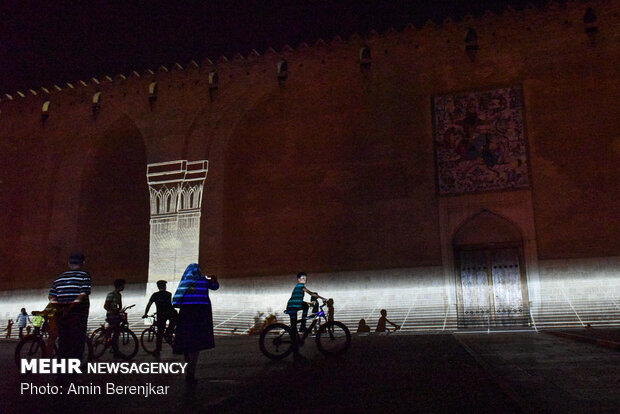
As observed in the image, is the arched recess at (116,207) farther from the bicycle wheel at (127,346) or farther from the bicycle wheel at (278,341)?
the bicycle wheel at (278,341)

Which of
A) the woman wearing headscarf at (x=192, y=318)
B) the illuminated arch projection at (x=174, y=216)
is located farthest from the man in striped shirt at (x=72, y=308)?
the illuminated arch projection at (x=174, y=216)

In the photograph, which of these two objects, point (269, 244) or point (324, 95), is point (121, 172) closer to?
point (269, 244)

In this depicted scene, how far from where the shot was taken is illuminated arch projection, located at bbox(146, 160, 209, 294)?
13656mm

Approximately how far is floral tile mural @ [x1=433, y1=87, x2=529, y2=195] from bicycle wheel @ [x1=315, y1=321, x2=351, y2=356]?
681 centimetres

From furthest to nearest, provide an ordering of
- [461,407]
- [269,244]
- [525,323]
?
1. [269,244]
2. [525,323]
3. [461,407]

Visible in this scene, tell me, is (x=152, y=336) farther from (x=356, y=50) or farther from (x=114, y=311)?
(x=356, y=50)

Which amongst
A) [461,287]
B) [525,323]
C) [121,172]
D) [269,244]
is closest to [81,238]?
[121,172]

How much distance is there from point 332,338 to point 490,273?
6.75 m

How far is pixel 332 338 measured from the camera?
6.02 metres

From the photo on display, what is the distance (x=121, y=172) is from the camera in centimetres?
1496

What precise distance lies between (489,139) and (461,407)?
10.1 m

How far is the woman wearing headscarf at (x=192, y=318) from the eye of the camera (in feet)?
14.3

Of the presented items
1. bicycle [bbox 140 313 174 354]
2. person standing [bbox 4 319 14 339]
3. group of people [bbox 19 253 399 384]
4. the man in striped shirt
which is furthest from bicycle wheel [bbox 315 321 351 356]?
person standing [bbox 4 319 14 339]

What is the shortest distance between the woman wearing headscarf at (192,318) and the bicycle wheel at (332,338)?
1799mm
